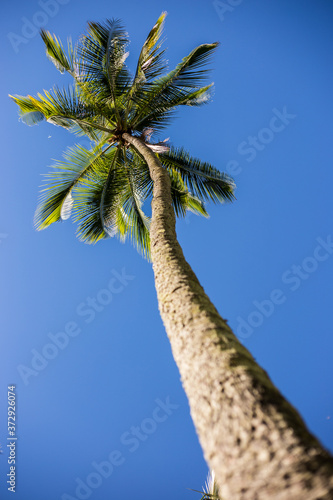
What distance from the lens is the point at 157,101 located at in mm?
7617

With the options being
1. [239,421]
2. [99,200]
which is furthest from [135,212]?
[239,421]

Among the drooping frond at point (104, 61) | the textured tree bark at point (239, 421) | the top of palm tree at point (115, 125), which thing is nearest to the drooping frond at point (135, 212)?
the top of palm tree at point (115, 125)

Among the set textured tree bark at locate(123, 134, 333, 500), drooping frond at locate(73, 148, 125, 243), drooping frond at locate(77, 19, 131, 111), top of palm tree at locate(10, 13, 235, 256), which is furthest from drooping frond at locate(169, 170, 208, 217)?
textured tree bark at locate(123, 134, 333, 500)

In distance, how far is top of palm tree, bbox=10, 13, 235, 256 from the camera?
714 centimetres

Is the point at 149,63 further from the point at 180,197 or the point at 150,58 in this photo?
the point at 180,197

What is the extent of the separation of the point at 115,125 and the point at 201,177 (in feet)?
9.34

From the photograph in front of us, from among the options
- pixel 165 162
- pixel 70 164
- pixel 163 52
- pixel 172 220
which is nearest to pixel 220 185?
pixel 165 162

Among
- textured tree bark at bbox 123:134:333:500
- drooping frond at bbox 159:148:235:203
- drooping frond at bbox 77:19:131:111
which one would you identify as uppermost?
drooping frond at bbox 77:19:131:111

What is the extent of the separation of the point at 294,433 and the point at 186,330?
948mm

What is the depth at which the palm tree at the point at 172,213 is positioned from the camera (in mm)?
1100

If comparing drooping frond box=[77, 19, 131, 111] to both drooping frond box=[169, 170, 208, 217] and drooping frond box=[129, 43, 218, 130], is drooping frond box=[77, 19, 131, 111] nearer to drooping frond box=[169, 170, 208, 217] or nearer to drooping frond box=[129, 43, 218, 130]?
drooping frond box=[129, 43, 218, 130]

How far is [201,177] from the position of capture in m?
8.33

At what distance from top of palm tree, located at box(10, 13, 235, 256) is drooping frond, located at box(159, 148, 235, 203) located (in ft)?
0.09

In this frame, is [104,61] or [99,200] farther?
[99,200]
